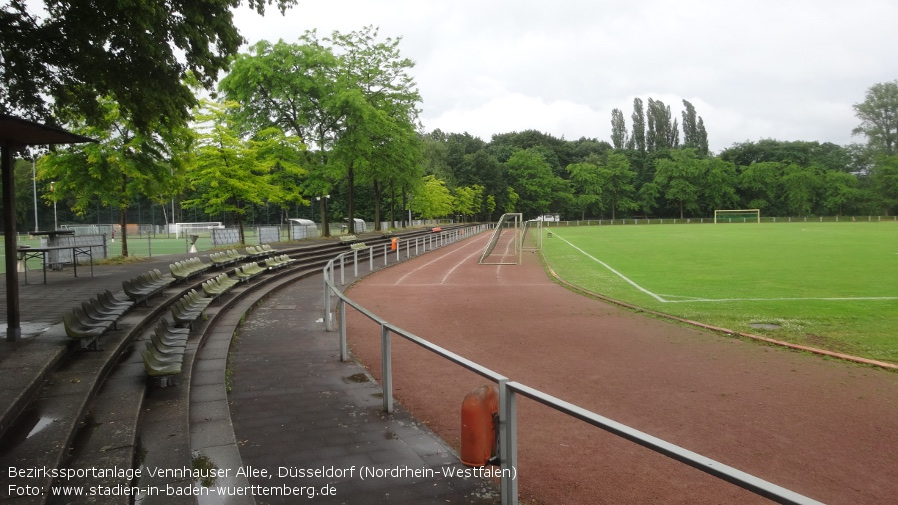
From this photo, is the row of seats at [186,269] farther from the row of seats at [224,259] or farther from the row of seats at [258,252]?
the row of seats at [258,252]

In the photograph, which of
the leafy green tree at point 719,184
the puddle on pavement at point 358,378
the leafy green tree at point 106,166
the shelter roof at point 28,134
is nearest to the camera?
the shelter roof at point 28,134

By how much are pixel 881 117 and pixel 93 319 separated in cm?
11647

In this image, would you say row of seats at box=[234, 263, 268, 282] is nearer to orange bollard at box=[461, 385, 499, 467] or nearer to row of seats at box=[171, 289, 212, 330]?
row of seats at box=[171, 289, 212, 330]

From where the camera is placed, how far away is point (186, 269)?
13547 millimetres

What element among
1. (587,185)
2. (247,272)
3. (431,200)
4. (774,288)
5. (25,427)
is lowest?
(774,288)

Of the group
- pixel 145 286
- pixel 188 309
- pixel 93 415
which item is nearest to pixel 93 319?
pixel 188 309

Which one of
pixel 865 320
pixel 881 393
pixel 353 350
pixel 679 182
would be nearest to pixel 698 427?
pixel 881 393

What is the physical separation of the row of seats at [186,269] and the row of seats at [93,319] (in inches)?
144

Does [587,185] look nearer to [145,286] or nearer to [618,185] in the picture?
[618,185]

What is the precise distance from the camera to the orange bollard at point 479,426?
379 centimetres

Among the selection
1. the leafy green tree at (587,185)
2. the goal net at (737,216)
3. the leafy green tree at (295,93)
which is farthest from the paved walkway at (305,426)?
the leafy green tree at (587,185)

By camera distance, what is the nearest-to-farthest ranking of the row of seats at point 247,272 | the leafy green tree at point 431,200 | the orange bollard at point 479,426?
the orange bollard at point 479,426 < the row of seats at point 247,272 < the leafy green tree at point 431,200

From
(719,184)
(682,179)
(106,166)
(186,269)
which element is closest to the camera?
(186,269)

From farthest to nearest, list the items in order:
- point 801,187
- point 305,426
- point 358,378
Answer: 1. point 801,187
2. point 358,378
3. point 305,426
